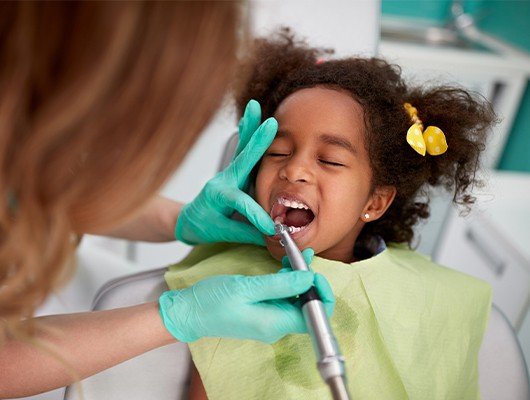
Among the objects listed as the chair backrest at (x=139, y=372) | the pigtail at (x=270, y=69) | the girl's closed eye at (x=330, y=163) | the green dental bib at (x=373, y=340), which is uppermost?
the pigtail at (x=270, y=69)

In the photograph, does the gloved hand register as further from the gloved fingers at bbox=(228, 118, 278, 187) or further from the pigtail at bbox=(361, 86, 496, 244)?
the pigtail at bbox=(361, 86, 496, 244)

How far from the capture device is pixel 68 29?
1.77 ft

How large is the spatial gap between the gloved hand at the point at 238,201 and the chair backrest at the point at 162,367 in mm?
128

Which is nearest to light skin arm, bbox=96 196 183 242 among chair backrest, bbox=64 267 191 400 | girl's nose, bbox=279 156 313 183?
chair backrest, bbox=64 267 191 400

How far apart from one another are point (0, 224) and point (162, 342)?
0.36 meters

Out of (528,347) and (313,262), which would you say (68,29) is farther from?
(528,347)

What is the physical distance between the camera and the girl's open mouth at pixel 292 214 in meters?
1.01

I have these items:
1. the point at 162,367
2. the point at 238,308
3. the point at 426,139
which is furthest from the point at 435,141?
the point at 162,367

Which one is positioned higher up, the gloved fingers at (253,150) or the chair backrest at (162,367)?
the gloved fingers at (253,150)

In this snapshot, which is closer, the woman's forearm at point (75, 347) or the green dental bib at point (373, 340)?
the woman's forearm at point (75, 347)

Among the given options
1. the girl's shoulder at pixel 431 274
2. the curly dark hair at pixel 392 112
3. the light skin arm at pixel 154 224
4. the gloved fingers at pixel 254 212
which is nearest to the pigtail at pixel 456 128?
the curly dark hair at pixel 392 112

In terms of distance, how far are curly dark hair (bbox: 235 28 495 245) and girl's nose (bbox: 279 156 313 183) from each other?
141 millimetres

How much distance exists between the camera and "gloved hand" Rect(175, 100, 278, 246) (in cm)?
99

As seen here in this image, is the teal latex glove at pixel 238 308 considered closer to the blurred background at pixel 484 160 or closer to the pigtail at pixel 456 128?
the blurred background at pixel 484 160
